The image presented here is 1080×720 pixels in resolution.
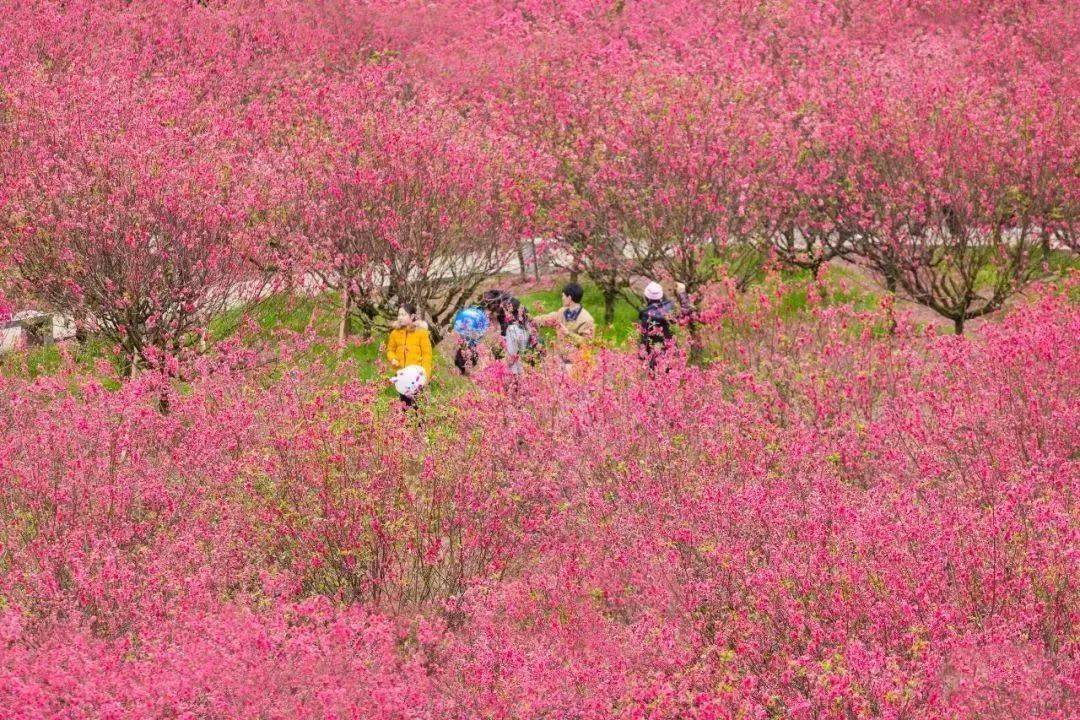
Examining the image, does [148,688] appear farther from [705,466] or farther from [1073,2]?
[1073,2]

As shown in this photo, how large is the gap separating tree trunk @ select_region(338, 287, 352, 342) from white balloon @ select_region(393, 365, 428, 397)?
3.24 meters

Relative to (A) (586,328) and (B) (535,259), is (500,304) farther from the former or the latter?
(B) (535,259)

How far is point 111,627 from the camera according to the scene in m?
9.34

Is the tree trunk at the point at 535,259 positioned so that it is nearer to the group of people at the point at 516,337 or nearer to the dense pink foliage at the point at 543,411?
the dense pink foliage at the point at 543,411

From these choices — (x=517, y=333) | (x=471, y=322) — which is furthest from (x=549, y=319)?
(x=517, y=333)

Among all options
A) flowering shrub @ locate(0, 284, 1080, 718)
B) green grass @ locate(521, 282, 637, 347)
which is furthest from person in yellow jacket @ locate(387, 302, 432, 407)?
green grass @ locate(521, 282, 637, 347)

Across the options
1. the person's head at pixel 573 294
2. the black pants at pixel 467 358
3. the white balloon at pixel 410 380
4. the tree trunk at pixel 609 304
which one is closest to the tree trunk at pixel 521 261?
the tree trunk at pixel 609 304

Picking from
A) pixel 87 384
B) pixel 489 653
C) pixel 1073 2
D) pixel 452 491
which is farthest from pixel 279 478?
pixel 1073 2

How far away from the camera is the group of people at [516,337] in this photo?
1452 cm

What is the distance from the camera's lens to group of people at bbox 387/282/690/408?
14.5 m

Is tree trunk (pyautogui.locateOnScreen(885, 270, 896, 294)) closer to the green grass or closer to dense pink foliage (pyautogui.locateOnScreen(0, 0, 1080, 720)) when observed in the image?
dense pink foliage (pyautogui.locateOnScreen(0, 0, 1080, 720))

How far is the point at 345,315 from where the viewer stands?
59.6 feet

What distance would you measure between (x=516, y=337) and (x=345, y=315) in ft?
12.0

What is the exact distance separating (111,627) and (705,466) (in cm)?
463
